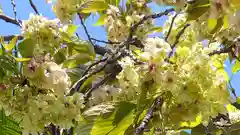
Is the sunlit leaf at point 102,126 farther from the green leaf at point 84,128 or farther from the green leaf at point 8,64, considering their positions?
the green leaf at point 8,64

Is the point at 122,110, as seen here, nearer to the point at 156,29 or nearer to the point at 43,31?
the point at 43,31

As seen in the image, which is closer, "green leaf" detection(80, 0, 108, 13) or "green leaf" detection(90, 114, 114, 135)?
"green leaf" detection(90, 114, 114, 135)

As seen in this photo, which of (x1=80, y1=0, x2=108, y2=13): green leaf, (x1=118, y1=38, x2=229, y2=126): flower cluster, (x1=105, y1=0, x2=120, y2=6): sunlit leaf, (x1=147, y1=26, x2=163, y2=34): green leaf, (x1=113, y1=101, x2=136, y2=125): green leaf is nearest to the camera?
(x1=118, y1=38, x2=229, y2=126): flower cluster

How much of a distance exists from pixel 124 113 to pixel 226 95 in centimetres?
22

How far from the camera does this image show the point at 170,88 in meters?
1.09

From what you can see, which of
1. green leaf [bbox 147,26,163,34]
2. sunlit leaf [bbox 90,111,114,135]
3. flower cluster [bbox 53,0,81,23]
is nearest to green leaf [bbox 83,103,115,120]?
sunlit leaf [bbox 90,111,114,135]

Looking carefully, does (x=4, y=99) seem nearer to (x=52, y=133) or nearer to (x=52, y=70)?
(x=52, y=70)

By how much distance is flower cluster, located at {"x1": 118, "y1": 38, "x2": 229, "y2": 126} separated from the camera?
1.09 metres

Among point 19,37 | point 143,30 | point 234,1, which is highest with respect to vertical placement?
point 143,30

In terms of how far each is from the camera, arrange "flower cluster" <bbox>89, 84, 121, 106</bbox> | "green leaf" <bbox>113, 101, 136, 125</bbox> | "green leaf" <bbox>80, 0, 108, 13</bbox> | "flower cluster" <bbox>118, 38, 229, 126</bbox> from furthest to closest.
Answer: "flower cluster" <bbox>89, 84, 121, 106</bbox>
"green leaf" <bbox>80, 0, 108, 13</bbox>
"green leaf" <bbox>113, 101, 136, 125</bbox>
"flower cluster" <bbox>118, 38, 229, 126</bbox>

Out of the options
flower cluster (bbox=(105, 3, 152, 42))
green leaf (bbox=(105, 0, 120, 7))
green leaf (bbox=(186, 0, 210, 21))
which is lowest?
green leaf (bbox=(186, 0, 210, 21))

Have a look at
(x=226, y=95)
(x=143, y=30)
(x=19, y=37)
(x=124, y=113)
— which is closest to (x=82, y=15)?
(x=143, y=30)

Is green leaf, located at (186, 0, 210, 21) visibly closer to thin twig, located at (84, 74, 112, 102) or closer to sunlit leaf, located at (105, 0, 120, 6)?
thin twig, located at (84, 74, 112, 102)

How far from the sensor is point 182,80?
1.10m
